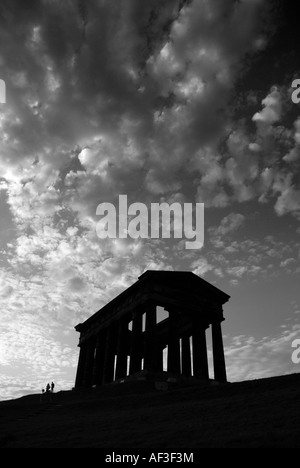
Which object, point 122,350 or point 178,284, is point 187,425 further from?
point 122,350

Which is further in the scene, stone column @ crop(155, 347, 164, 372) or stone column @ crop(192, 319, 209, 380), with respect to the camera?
stone column @ crop(155, 347, 164, 372)

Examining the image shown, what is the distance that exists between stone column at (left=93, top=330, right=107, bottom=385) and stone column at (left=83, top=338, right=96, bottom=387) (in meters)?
3.04

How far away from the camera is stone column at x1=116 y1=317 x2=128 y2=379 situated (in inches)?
1571

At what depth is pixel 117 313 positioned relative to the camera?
44719 millimetres

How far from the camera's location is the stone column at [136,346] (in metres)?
36.7

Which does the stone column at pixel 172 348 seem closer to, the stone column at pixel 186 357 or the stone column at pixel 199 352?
the stone column at pixel 199 352

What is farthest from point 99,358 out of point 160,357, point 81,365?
point 160,357

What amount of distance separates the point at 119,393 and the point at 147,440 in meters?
17.7

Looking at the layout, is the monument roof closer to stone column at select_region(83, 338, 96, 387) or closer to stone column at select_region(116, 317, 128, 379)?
stone column at select_region(116, 317, 128, 379)

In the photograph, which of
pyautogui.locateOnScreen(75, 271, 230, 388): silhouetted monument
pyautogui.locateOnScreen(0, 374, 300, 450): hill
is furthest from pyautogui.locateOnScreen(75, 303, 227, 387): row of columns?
pyautogui.locateOnScreen(0, 374, 300, 450): hill

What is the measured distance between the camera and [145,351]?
115 feet

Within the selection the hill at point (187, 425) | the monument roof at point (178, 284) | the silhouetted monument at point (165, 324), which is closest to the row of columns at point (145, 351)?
the silhouetted monument at point (165, 324)

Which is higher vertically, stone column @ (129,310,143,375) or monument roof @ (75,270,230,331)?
monument roof @ (75,270,230,331)
